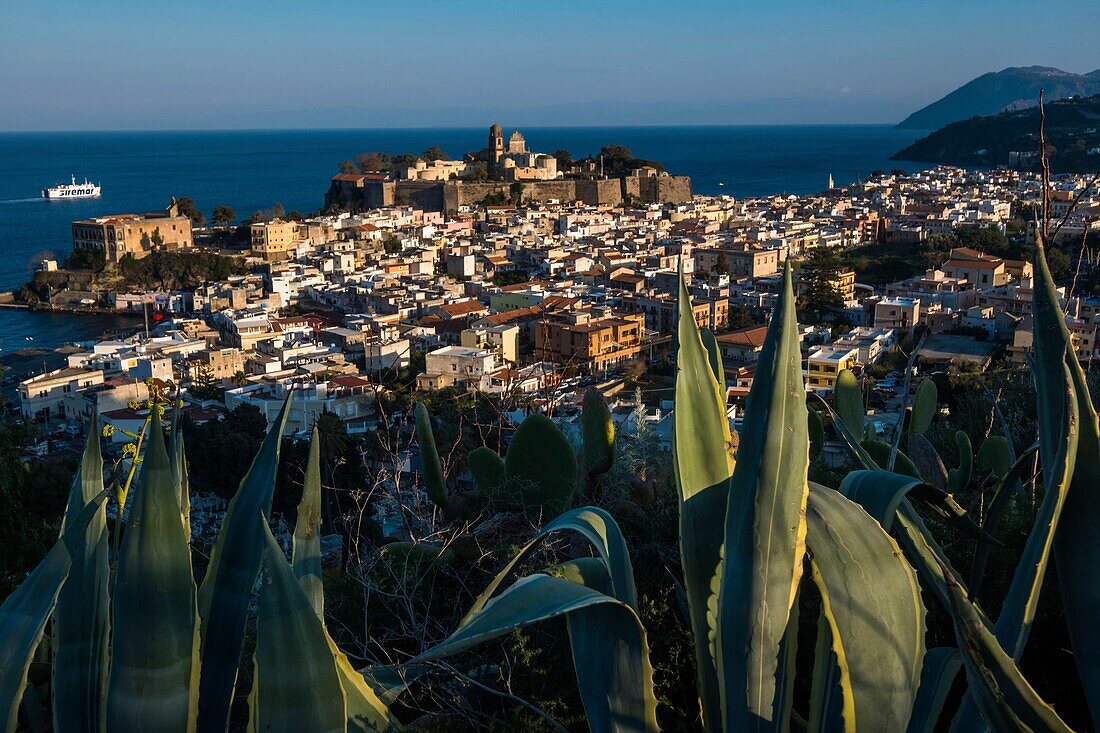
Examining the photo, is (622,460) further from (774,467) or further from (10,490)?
(774,467)

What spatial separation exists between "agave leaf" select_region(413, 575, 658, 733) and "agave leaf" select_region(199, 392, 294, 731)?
0.95ft

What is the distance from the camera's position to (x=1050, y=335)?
1.11 m

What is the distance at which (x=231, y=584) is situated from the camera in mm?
1237

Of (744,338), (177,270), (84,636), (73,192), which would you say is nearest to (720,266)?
(744,338)

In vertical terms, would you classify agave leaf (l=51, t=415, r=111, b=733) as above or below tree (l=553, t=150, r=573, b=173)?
above

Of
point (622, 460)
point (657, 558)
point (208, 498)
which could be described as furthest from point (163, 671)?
point (208, 498)

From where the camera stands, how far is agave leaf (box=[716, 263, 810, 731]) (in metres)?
1.01

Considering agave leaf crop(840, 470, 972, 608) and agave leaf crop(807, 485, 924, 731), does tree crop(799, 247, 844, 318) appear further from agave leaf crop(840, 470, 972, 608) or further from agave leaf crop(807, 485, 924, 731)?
agave leaf crop(807, 485, 924, 731)

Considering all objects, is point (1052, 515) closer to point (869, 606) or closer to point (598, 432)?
point (869, 606)

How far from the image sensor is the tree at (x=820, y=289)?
20.3 m

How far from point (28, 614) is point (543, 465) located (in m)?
1.62

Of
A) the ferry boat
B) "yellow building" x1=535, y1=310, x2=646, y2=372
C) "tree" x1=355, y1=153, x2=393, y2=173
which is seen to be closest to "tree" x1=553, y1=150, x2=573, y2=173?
"tree" x1=355, y1=153, x2=393, y2=173

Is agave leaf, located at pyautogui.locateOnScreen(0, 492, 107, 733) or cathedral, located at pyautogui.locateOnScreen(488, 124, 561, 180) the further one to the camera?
cathedral, located at pyautogui.locateOnScreen(488, 124, 561, 180)

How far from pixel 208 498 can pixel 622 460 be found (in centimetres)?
631
